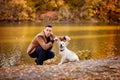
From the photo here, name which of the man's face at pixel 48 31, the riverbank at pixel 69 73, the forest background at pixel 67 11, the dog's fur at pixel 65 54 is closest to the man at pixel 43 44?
the man's face at pixel 48 31

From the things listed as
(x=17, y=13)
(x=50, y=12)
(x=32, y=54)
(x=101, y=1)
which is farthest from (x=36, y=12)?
(x=32, y=54)

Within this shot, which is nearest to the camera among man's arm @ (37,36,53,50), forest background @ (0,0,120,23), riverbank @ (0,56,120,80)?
riverbank @ (0,56,120,80)

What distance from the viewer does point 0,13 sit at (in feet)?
219

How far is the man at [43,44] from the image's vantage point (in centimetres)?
1351

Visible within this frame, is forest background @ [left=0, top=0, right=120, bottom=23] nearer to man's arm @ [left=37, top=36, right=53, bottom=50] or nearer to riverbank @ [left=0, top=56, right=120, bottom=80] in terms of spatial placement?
man's arm @ [left=37, top=36, right=53, bottom=50]

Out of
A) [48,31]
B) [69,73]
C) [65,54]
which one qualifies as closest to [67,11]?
[65,54]

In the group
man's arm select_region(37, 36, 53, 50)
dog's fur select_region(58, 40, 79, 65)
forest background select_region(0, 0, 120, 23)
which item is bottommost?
forest background select_region(0, 0, 120, 23)

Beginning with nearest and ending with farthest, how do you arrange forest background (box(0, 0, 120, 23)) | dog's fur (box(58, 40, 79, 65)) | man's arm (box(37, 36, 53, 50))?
man's arm (box(37, 36, 53, 50)), dog's fur (box(58, 40, 79, 65)), forest background (box(0, 0, 120, 23))

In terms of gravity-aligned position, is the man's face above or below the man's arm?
above

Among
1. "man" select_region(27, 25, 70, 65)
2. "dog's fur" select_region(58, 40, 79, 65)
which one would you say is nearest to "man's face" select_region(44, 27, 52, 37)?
"man" select_region(27, 25, 70, 65)

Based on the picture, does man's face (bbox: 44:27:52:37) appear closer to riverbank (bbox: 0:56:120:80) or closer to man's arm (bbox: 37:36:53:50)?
man's arm (bbox: 37:36:53:50)

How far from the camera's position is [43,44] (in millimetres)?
13516

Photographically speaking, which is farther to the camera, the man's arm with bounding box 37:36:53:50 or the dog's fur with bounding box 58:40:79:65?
the dog's fur with bounding box 58:40:79:65

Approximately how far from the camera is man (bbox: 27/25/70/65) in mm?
13508
